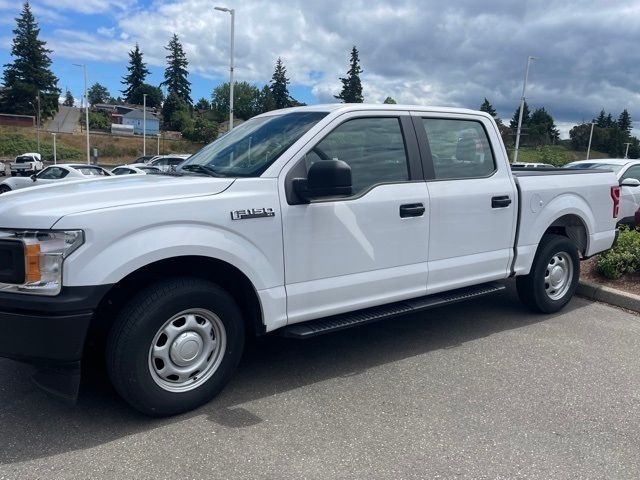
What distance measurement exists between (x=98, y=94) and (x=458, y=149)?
595 feet

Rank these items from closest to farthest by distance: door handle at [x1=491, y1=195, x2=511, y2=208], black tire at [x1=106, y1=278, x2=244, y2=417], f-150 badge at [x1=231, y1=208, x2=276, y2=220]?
black tire at [x1=106, y1=278, x2=244, y2=417] < f-150 badge at [x1=231, y1=208, x2=276, y2=220] < door handle at [x1=491, y1=195, x2=511, y2=208]

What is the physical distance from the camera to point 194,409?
3434mm

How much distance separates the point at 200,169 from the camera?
4.07 m

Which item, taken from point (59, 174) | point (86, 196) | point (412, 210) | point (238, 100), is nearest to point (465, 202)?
point (412, 210)

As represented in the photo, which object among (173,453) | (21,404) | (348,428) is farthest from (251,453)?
(21,404)

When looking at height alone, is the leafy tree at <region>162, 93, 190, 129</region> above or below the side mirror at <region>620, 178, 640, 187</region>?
above

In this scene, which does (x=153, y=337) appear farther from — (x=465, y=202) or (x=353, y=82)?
(x=353, y=82)

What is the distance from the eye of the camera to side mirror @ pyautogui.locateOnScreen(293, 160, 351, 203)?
3.41 meters

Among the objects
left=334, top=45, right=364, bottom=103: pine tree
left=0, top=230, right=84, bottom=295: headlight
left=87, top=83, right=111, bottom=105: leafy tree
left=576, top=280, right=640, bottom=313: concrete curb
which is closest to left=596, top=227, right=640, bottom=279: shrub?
left=576, top=280, right=640, bottom=313: concrete curb

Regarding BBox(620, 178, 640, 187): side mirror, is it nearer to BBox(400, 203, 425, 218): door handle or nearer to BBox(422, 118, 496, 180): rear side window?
BBox(422, 118, 496, 180): rear side window

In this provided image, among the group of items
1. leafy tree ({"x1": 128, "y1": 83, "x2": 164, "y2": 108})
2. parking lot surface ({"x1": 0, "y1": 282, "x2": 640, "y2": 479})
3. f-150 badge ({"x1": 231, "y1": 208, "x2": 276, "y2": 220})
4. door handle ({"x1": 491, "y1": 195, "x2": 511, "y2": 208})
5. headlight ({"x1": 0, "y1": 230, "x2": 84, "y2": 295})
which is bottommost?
parking lot surface ({"x1": 0, "y1": 282, "x2": 640, "y2": 479})

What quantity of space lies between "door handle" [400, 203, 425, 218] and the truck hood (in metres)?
1.35

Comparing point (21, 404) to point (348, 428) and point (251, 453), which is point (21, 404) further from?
point (348, 428)

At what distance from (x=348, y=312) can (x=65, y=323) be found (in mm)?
1952
